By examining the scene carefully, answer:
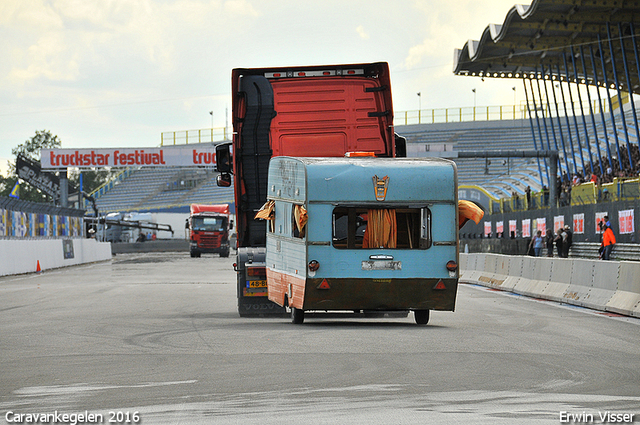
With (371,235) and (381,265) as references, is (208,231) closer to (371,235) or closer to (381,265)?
(371,235)

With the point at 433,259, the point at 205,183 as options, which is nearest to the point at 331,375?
the point at 433,259

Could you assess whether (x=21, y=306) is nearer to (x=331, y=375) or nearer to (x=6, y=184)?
(x=331, y=375)

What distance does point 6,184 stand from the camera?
137 meters

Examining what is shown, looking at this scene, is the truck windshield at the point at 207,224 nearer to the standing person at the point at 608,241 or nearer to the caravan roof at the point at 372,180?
the standing person at the point at 608,241

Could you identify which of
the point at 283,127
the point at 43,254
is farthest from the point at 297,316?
the point at 43,254

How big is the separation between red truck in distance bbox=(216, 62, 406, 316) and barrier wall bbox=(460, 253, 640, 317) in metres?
5.10

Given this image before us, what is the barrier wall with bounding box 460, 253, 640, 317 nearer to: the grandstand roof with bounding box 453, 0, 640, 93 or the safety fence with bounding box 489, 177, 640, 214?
the safety fence with bounding box 489, 177, 640, 214

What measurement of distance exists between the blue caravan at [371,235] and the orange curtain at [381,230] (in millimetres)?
14

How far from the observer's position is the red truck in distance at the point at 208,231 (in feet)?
197

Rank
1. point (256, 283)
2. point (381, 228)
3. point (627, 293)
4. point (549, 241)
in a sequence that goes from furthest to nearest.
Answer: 1. point (549, 241)
2. point (627, 293)
3. point (256, 283)
4. point (381, 228)

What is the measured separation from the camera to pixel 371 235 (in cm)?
1356

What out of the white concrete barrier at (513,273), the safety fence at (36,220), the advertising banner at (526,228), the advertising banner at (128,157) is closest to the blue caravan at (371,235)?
the white concrete barrier at (513,273)

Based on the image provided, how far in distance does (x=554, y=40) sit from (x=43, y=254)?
92.9 feet

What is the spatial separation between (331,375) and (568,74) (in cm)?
4693
